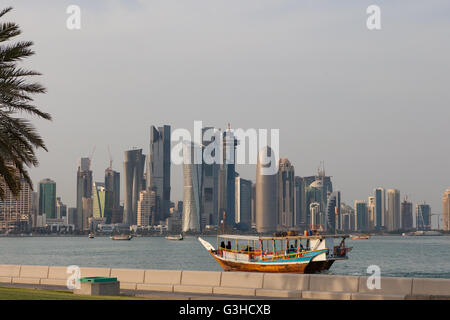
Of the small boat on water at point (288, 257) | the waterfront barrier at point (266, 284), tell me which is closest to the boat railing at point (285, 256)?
the small boat on water at point (288, 257)

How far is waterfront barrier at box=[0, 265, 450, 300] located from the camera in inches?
979

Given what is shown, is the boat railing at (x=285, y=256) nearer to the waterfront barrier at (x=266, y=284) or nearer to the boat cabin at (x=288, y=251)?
the boat cabin at (x=288, y=251)

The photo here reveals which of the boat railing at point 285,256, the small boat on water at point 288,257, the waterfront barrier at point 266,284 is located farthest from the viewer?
the boat railing at point 285,256

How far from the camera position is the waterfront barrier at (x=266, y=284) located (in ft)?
81.6

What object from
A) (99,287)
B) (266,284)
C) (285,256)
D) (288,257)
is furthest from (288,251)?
(99,287)

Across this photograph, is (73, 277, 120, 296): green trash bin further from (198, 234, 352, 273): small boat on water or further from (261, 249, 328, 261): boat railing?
(261, 249, 328, 261): boat railing

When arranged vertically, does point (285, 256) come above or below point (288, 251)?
below

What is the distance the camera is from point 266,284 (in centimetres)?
2767

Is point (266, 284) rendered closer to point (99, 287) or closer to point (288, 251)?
point (99, 287)

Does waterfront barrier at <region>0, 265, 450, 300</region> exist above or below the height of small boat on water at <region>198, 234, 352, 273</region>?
above

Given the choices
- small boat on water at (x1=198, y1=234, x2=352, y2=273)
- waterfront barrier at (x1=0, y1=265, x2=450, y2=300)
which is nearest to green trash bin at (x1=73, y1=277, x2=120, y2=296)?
waterfront barrier at (x1=0, y1=265, x2=450, y2=300)

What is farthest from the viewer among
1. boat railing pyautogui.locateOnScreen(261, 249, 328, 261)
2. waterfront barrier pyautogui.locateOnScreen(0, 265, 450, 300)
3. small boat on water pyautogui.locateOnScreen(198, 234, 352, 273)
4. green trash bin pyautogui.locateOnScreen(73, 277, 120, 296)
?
boat railing pyautogui.locateOnScreen(261, 249, 328, 261)
